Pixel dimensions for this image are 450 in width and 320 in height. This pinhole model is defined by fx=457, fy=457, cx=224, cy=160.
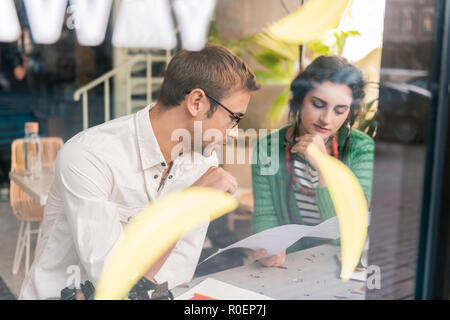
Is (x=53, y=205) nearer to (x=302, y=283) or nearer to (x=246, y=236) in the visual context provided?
(x=246, y=236)

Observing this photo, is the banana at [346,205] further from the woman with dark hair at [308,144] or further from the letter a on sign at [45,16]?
the letter a on sign at [45,16]

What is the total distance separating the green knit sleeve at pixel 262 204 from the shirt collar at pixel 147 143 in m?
0.37

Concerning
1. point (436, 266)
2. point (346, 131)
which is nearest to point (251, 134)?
point (346, 131)

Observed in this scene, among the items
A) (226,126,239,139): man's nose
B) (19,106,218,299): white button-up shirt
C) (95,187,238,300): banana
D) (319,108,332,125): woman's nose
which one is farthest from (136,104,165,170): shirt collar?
(319,108,332,125): woman's nose

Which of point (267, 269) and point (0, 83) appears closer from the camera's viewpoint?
point (0, 83)

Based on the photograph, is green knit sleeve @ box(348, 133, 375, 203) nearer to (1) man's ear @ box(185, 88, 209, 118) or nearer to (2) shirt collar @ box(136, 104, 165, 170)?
(1) man's ear @ box(185, 88, 209, 118)

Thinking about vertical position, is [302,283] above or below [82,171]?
below

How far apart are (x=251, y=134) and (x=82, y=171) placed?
0.57 meters

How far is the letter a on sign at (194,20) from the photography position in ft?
4.90

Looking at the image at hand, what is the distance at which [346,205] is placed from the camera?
5.64 feet

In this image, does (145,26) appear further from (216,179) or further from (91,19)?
(216,179)

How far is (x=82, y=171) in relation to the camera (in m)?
1.38

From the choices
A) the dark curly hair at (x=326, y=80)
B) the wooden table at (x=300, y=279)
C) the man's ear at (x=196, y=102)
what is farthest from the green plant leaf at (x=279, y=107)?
the wooden table at (x=300, y=279)
